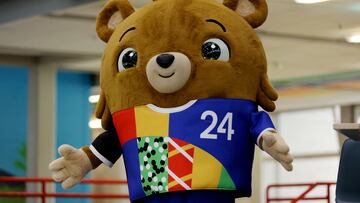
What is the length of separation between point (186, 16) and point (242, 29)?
0.26 metres

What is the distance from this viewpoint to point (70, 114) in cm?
1335

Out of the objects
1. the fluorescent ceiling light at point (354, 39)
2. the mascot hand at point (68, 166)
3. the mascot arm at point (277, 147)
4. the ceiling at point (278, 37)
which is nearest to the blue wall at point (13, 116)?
the ceiling at point (278, 37)

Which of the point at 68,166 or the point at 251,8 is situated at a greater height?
the point at 251,8

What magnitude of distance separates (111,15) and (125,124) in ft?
1.96

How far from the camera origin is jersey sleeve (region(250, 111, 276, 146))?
13.0ft

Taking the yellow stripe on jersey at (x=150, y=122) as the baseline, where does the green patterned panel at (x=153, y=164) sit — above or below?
below

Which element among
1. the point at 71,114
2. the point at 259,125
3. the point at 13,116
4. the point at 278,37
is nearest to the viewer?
the point at 259,125

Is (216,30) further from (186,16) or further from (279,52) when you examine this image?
(279,52)

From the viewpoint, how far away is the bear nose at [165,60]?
3936 mm

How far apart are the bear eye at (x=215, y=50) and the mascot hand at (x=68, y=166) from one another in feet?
2.54

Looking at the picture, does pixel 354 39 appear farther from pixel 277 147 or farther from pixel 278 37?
pixel 277 147

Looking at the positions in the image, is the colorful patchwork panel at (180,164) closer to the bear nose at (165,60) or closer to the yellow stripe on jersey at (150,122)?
the yellow stripe on jersey at (150,122)

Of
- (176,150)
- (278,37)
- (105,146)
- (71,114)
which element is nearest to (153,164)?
(176,150)

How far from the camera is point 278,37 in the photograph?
1127 centimetres
